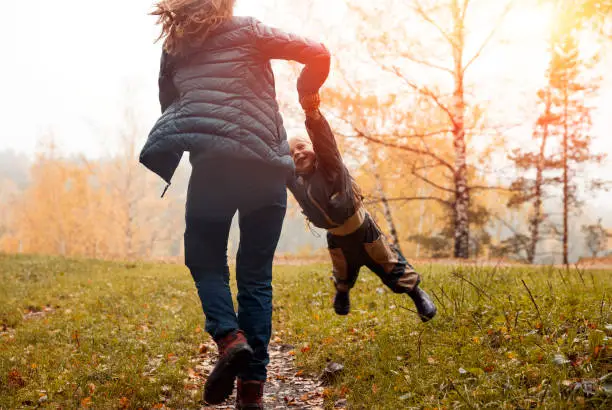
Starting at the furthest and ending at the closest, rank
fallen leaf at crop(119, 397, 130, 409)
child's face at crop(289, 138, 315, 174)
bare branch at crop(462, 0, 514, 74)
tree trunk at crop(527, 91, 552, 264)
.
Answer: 1. tree trunk at crop(527, 91, 552, 264)
2. bare branch at crop(462, 0, 514, 74)
3. child's face at crop(289, 138, 315, 174)
4. fallen leaf at crop(119, 397, 130, 409)

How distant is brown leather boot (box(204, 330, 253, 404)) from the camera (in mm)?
2688

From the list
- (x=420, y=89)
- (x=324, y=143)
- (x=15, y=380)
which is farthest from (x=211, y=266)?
(x=420, y=89)

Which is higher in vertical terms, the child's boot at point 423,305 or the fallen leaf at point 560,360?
the child's boot at point 423,305

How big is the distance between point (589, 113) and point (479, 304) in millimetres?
20462

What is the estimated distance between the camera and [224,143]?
269 cm

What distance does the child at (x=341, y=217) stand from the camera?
3.86 meters

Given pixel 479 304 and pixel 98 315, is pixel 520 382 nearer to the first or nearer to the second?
pixel 479 304

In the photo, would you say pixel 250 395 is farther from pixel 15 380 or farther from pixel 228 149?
pixel 15 380

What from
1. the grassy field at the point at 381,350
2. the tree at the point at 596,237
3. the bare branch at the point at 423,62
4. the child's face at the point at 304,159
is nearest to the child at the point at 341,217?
the child's face at the point at 304,159

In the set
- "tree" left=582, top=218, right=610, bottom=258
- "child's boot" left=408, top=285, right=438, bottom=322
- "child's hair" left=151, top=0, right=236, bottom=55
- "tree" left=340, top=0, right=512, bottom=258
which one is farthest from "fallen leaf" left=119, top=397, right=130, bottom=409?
"tree" left=582, top=218, right=610, bottom=258

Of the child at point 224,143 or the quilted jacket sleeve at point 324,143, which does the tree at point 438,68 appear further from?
the child at point 224,143

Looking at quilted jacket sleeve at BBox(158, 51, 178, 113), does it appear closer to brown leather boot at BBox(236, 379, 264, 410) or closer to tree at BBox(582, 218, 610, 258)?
brown leather boot at BBox(236, 379, 264, 410)

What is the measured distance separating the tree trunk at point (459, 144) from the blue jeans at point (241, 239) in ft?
48.0

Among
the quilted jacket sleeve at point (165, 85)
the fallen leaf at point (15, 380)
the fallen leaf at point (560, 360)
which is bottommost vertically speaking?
the fallen leaf at point (15, 380)
